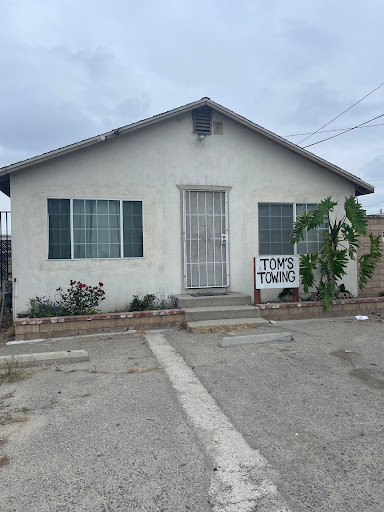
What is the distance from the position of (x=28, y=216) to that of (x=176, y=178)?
334cm

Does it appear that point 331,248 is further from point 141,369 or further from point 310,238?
point 141,369

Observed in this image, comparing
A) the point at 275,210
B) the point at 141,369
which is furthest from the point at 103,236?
the point at 275,210

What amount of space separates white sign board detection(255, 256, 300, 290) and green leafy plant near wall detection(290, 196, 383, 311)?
0.82ft

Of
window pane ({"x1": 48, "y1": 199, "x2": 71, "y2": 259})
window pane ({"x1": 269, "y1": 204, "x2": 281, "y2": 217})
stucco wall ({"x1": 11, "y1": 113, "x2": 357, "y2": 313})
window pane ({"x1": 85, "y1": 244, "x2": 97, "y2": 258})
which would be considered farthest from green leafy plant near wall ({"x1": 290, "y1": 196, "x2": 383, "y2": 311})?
window pane ({"x1": 48, "y1": 199, "x2": 71, "y2": 259})

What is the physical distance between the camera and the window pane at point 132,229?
9.04 m

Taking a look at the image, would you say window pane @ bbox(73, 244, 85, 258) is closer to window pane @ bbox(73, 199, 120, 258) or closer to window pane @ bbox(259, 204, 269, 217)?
window pane @ bbox(73, 199, 120, 258)

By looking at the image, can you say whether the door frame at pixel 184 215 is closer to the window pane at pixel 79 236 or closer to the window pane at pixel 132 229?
the window pane at pixel 132 229

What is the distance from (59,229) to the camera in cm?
863

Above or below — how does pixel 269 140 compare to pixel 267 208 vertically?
above

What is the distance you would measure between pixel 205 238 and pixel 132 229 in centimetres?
173

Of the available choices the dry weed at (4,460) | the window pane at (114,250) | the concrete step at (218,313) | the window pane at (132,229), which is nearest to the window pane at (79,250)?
the window pane at (114,250)

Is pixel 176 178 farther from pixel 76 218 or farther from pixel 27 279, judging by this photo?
pixel 27 279

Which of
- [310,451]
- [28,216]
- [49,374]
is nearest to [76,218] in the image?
[28,216]

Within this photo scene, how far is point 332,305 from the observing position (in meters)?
9.52
